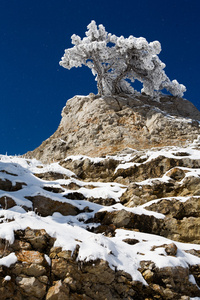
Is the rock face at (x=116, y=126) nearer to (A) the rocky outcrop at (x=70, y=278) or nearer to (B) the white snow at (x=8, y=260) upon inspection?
(A) the rocky outcrop at (x=70, y=278)

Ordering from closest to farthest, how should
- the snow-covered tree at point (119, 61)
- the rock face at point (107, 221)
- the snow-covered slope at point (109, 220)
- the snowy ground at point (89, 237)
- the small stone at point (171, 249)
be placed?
the rock face at point (107, 221), the snow-covered slope at point (109, 220), the snowy ground at point (89, 237), the small stone at point (171, 249), the snow-covered tree at point (119, 61)

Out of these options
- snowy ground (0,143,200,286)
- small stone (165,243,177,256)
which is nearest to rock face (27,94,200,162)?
snowy ground (0,143,200,286)

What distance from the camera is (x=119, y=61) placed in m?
24.7

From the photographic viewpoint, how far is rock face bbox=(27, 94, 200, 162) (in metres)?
17.6

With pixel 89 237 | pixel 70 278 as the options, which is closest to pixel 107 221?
pixel 89 237

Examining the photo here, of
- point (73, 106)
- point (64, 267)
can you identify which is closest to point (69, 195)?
point (64, 267)

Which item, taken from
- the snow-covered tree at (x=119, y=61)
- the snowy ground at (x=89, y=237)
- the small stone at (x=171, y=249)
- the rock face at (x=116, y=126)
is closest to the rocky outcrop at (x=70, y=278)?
the snowy ground at (x=89, y=237)

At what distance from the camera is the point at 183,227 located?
8680 mm

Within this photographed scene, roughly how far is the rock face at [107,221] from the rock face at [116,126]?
5.4 inches

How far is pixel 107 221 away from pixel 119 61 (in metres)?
19.7

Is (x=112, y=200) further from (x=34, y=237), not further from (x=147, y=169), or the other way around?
(x=34, y=237)

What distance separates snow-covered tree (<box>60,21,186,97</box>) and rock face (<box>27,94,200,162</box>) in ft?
7.38

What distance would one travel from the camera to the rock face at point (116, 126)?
17.6 metres

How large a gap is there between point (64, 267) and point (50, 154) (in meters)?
13.7
